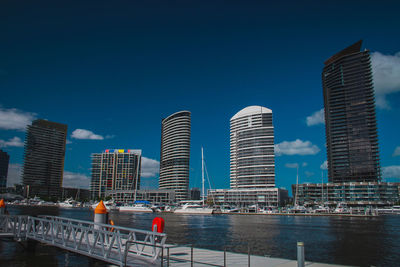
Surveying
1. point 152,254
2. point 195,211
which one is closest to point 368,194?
point 195,211

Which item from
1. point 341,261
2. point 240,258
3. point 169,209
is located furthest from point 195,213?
point 240,258

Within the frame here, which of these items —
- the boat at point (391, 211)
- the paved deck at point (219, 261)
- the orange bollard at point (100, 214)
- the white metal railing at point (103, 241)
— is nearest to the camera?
the paved deck at point (219, 261)

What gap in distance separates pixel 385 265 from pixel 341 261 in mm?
3273

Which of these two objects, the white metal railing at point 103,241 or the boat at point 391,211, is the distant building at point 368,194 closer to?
the boat at point 391,211

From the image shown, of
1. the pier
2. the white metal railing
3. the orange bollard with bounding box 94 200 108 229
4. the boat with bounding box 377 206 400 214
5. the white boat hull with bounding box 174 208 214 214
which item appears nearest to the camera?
the pier

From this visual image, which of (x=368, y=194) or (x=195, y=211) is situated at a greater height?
(x=368, y=194)

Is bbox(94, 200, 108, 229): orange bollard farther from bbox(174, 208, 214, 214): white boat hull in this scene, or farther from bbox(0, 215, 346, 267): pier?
bbox(174, 208, 214, 214): white boat hull

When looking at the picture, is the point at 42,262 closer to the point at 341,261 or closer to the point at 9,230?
the point at 9,230

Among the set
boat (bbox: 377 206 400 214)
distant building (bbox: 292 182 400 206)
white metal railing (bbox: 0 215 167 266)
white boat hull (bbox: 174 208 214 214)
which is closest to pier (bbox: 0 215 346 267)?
white metal railing (bbox: 0 215 167 266)

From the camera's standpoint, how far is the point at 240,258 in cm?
1498

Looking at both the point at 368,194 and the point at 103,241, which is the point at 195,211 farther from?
the point at 103,241

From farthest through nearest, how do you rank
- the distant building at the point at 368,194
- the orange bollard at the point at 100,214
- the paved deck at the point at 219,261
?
the distant building at the point at 368,194, the orange bollard at the point at 100,214, the paved deck at the point at 219,261

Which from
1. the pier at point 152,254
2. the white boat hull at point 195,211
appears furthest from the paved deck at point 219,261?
the white boat hull at point 195,211

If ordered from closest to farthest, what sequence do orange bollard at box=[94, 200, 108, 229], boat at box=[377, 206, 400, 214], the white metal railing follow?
the white metal railing → orange bollard at box=[94, 200, 108, 229] → boat at box=[377, 206, 400, 214]
